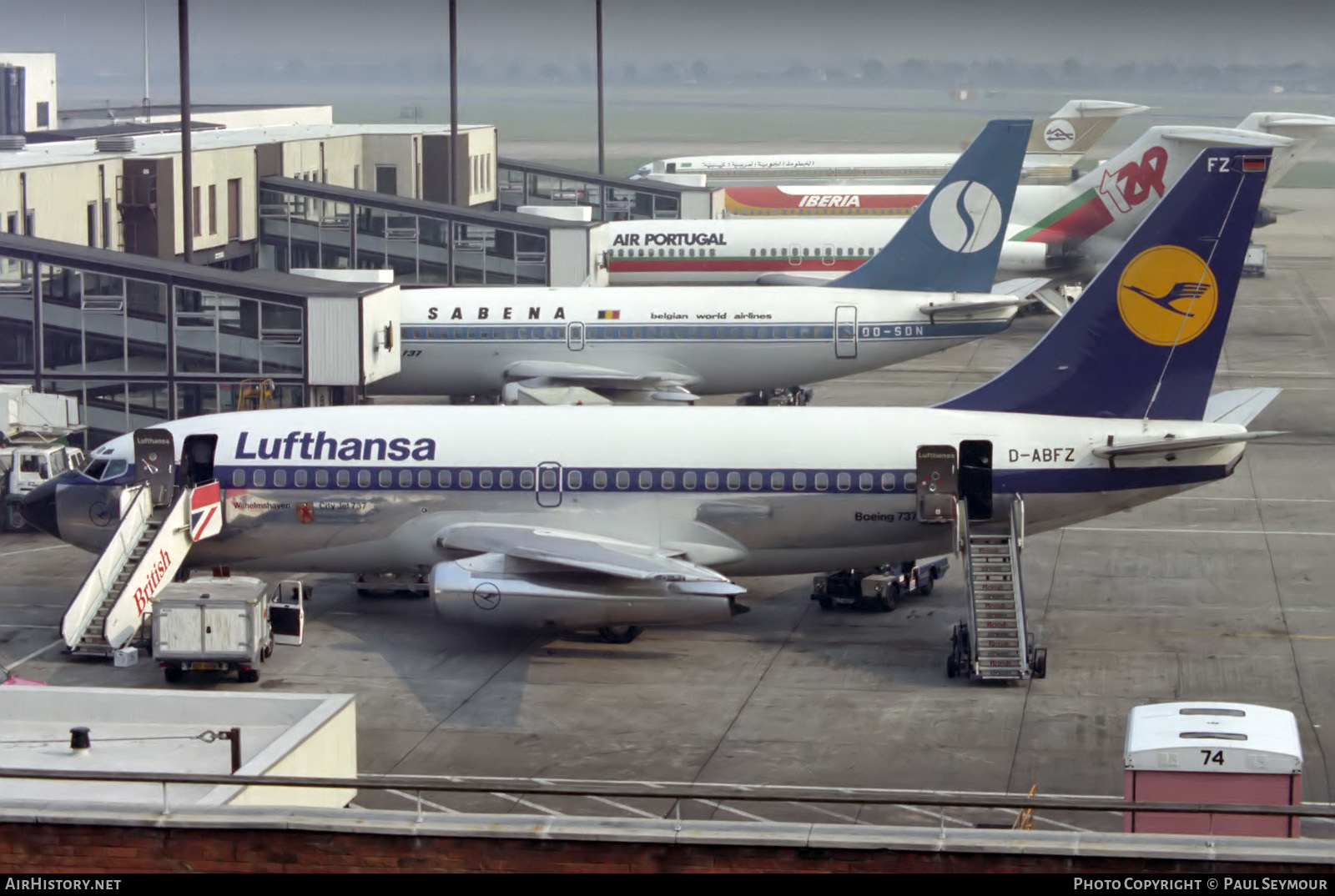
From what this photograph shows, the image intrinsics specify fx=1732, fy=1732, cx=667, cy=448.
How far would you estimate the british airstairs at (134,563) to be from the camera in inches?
1296

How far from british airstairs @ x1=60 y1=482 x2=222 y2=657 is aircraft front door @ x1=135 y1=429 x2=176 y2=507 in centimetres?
24

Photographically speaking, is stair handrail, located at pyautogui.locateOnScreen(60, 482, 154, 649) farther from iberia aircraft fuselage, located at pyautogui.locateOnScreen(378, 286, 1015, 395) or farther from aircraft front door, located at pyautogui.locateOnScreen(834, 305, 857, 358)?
aircraft front door, located at pyautogui.locateOnScreen(834, 305, 857, 358)

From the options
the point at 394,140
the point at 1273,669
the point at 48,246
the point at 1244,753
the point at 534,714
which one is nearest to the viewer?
the point at 1244,753

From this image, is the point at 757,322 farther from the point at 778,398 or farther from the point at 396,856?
the point at 396,856

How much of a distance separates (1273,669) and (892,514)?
7592 millimetres

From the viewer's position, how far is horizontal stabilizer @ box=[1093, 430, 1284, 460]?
32.9 m

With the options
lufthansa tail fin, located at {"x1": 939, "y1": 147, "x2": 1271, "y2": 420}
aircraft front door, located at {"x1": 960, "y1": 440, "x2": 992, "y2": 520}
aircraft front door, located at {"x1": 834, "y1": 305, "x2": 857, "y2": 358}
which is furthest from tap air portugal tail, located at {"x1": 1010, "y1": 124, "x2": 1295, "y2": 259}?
aircraft front door, located at {"x1": 960, "y1": 440, "x2": 992, "y2": 520}

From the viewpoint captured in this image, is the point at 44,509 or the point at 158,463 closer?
the point at 158,463

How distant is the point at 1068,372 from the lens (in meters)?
34.3

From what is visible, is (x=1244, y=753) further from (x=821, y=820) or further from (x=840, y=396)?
(x=840, y=396)

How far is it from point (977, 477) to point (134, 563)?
54.8ft

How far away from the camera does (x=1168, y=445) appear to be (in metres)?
33.0

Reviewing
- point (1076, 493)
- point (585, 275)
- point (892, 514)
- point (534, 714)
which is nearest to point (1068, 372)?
point (1076, 493)

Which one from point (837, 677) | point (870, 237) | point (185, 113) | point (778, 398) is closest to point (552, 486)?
point (837, 677)
